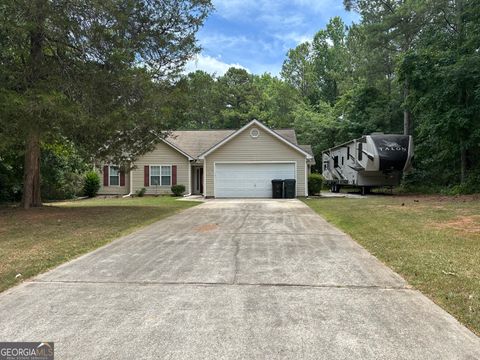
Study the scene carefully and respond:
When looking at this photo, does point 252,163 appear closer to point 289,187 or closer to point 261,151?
point 261,151

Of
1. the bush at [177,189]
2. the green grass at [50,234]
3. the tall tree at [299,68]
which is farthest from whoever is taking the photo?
the tall tree at [299,68]

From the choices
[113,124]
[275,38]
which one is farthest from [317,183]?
[113,124]

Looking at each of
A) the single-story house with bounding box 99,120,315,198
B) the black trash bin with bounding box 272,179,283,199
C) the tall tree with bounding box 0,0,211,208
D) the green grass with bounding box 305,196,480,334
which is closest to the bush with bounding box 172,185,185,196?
the single-story house with bounding box 99,120,315,198

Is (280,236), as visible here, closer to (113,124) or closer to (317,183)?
(113,124)

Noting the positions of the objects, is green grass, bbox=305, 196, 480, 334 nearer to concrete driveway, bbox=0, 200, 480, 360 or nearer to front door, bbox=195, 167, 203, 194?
concrete driveway, bbox=0, 200, 480, 360

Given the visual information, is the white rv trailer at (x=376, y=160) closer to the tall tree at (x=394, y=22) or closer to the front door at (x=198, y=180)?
the tall tree at (x=394, y=22)

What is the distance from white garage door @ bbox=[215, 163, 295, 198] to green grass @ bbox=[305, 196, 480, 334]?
30.9ft

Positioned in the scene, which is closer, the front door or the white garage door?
the white garage door

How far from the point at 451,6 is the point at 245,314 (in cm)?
2554

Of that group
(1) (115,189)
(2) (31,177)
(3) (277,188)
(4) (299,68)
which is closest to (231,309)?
(2) (31,177)

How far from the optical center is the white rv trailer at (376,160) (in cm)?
2052

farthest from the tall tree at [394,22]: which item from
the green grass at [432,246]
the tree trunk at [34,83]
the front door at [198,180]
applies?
the tree trunk at [34,83]

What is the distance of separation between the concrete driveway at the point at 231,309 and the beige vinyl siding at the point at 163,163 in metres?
18.8
